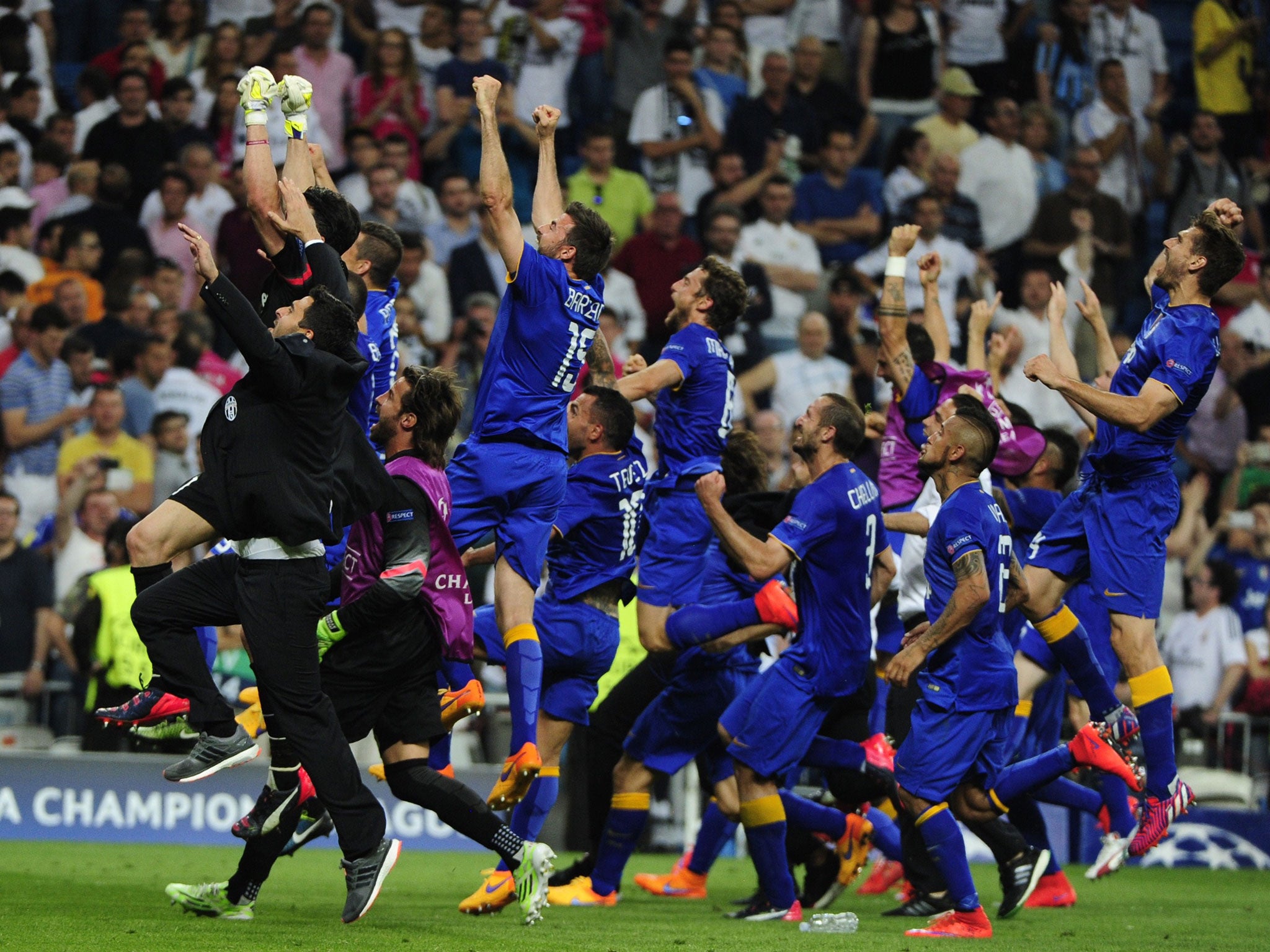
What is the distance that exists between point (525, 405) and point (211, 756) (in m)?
2.49

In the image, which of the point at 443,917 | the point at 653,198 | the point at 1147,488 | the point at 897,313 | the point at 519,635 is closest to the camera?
the point at 443,917

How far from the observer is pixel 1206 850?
1409 centimetres

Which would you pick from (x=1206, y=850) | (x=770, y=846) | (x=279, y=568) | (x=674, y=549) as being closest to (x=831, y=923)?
(x=770, y=846)

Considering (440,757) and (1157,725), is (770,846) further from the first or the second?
(1157,725)

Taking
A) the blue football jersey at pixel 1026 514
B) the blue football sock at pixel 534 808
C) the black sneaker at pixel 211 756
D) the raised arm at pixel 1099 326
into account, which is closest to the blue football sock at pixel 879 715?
the blue football jersey at pixel 1026 514

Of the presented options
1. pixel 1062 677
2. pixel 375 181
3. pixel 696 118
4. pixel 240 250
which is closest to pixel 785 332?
pixel 696 118

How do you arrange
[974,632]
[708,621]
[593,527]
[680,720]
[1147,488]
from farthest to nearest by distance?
1. [680,720]
2. [593,527]
3. [708,621]
4. [1147,488]
5. [974,632]

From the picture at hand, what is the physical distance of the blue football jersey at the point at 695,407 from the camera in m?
10.1

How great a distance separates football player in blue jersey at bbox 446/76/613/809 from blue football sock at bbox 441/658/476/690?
0.46m

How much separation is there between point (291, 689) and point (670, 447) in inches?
140

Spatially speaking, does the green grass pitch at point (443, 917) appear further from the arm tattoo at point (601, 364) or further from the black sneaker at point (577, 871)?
the arm tattoo at point (601, 364)

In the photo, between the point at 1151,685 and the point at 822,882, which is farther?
the point at 822,882

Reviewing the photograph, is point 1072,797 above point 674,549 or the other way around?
the other way around

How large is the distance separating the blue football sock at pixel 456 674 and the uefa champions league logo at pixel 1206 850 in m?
6.95
